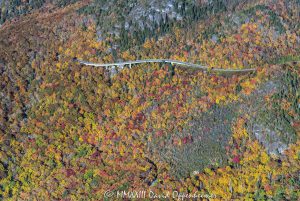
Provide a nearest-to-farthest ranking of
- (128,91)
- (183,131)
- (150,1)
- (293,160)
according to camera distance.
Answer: (293,160), (183,131), (128,91), (150,1)

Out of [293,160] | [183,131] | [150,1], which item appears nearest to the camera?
[293,160]

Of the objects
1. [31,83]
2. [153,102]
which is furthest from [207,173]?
[31,83]

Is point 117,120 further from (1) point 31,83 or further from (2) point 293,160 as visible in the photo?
(2) point 293,160

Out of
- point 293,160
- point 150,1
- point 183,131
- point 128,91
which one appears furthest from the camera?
point 150,1

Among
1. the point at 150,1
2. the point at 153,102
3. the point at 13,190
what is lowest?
the point at 13,190

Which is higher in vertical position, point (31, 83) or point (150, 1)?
point (150, 1)

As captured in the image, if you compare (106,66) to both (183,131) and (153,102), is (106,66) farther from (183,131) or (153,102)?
(183,131)

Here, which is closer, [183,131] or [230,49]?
[183,131]

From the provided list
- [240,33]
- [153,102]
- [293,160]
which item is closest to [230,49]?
[240,33]

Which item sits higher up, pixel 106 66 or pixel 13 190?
pixel 106 66
